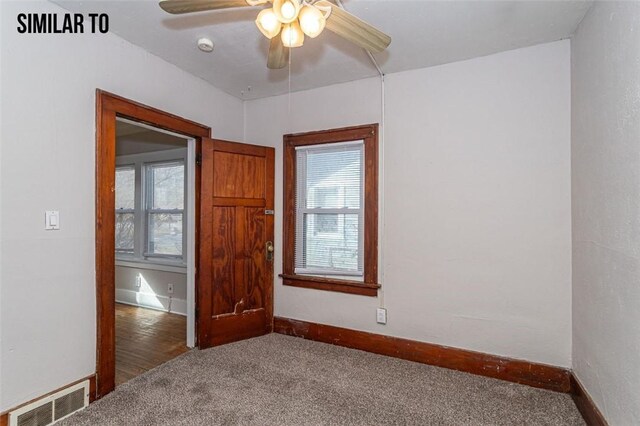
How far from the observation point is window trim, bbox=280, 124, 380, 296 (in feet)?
9.98

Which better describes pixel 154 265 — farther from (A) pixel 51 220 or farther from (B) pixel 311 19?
(B) pixel 311 19

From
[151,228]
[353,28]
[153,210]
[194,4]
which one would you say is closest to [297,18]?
[353,28]

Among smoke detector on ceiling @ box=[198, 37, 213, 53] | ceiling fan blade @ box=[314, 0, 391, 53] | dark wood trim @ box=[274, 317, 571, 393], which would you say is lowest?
dark wood trim @ box=[274, 317, 571, 393]

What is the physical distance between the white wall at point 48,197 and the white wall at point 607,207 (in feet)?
10.0

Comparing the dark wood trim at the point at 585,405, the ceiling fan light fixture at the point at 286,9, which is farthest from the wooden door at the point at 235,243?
the dark wood trim at the point at 585,405

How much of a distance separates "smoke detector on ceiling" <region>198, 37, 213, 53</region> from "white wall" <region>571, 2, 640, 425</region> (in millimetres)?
2481

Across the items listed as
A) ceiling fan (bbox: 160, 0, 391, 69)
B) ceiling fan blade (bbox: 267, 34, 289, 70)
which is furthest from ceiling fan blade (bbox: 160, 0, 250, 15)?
ceiling fan blade (bbox: 267, 34, 289, 70)

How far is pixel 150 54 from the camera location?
2.65 metres

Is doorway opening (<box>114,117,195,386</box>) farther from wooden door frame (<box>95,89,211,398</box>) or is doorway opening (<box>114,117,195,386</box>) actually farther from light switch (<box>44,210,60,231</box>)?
light switch (<box>44,210,60,231</box>)

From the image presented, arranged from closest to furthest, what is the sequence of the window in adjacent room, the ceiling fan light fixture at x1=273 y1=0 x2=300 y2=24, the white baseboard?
the ceiling fan light fixture at x1=273 y1=0 x2=300 y2=24, the white baseboard, the window in adjacent room

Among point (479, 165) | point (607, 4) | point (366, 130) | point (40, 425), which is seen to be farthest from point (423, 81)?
point (40, 425)

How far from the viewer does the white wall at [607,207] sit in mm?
1506

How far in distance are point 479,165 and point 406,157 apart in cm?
60

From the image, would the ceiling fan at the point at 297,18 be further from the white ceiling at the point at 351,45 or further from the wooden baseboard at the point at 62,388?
the wooden baseboard at the point at 62,388
